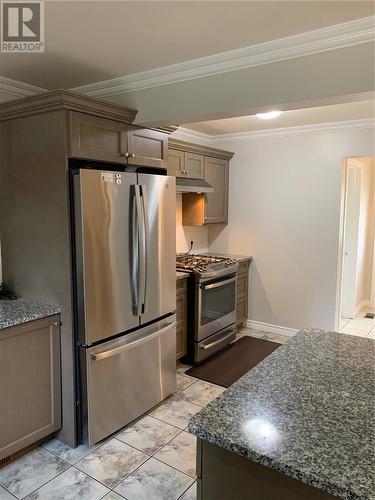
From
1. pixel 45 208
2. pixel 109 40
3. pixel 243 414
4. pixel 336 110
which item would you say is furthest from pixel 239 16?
pixel 336 110

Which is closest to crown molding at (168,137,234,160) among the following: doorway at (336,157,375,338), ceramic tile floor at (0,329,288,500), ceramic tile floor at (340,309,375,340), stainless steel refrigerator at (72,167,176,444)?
stainless steel refrigerator at (72,167,176,444)

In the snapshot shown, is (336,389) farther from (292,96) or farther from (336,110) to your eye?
(336,110)

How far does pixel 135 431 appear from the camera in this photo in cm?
271

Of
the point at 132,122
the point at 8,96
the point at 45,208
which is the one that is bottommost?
the point at 45,208

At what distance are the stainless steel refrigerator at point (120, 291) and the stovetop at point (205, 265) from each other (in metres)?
0.75

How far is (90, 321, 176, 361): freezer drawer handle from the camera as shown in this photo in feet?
7.97

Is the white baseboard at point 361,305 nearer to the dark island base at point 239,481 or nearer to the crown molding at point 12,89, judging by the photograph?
the dark island base at point 239,481

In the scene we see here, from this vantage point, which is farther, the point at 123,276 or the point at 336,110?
the point at 336,110

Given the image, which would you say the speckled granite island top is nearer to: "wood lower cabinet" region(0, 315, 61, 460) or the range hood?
"wood lower cabinet" region(0, 315, 61, 460)

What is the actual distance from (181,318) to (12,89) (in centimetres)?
242

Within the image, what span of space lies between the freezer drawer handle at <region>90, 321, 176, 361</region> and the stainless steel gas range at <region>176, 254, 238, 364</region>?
71 cm

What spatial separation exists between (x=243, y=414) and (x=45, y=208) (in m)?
1.84

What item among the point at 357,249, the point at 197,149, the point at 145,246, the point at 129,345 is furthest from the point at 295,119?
the point at 129,345

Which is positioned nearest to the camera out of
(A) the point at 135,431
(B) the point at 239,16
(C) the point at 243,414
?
(C) the point at 243,414
